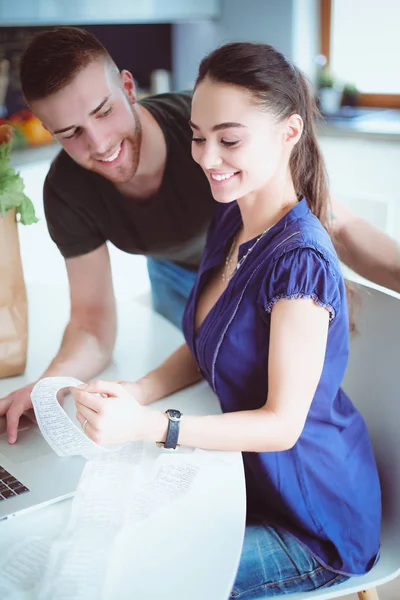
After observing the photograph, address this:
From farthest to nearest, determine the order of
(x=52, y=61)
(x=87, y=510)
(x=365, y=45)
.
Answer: (x=365, y=45) < (x=52, y=61) < (x=87, y=510)

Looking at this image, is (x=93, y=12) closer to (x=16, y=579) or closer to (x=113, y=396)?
(x=113, y=396)

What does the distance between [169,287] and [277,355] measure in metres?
0.63

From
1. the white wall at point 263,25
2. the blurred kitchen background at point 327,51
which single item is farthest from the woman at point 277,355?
the white wall at point 263,25

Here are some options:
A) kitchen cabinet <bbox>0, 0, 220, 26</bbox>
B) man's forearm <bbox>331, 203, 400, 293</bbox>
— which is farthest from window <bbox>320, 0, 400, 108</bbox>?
man's forearm <bbox>331, 203, 400, 293</bbox>

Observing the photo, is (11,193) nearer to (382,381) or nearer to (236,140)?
(236,140)

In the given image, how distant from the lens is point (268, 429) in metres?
0.90

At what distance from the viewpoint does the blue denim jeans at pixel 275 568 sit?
0.95 m

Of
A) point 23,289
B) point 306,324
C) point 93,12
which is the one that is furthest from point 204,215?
point 93,12

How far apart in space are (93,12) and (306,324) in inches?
48.0

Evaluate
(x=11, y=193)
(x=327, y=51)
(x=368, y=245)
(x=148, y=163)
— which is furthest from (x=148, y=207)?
(x=327, y=51)

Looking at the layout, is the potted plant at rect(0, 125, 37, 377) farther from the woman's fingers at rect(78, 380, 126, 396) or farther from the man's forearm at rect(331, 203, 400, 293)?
the man's forearm at rect(331, 203, 400, 293)

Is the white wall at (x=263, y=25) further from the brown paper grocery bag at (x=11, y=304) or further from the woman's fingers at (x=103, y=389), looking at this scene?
the woman's fingers at (x=103, y=389)

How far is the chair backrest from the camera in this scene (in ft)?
3.60

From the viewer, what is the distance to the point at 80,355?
4.03 ft
